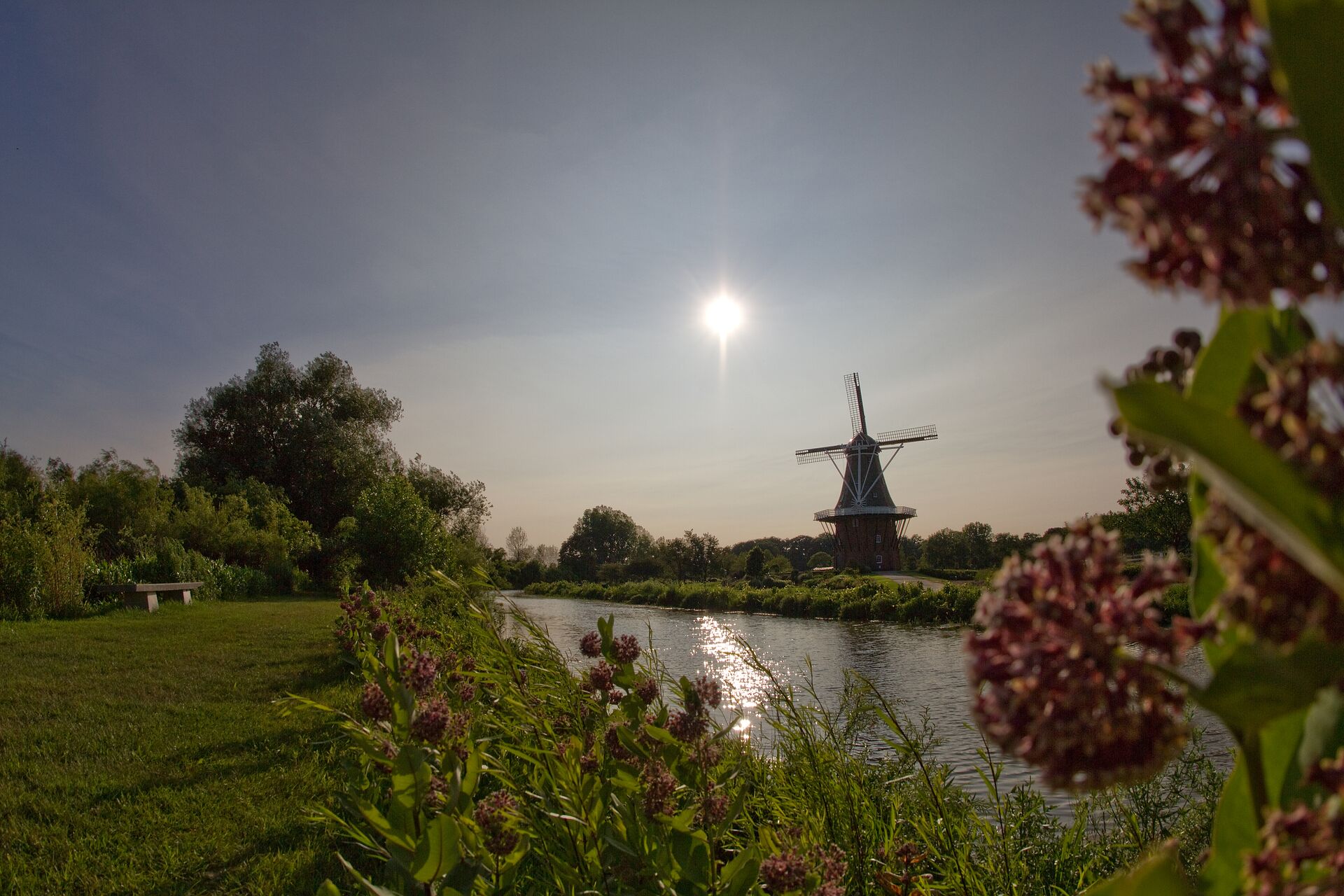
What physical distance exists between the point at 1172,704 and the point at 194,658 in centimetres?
1027

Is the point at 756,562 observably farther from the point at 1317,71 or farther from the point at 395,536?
the point at 1317,71

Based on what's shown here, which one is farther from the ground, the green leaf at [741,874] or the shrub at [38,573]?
the shrub at [38,573]

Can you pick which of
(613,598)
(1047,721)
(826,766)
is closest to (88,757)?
(826,766)

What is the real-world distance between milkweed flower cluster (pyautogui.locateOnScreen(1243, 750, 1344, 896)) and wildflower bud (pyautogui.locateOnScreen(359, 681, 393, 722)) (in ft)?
6.22

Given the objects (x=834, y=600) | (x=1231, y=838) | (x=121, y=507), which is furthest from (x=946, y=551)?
(x=1231, y=838)

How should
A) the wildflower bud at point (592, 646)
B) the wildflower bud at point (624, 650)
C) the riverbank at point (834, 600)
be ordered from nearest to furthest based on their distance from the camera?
the wildflower bud at point (624, 650)
the wildflower bud at point (592, 646)
the riverbank at point (834, 600)

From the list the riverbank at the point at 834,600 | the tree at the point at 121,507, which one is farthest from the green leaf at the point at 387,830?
the tree at the point at 121,507

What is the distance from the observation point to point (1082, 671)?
432mm

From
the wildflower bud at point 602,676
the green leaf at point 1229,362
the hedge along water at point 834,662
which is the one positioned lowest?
the hedge along water at point 834,662

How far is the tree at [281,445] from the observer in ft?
91.1

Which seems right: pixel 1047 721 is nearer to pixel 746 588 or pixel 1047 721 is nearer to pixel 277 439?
pixel 746 588

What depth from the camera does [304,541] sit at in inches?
905

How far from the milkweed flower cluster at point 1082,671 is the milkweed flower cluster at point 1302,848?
2.4 inches

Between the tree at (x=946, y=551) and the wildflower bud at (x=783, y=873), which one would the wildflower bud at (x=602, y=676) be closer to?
the wildflower bud at (x=783, y=873)
